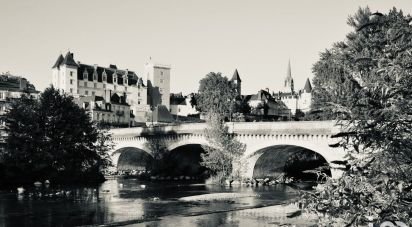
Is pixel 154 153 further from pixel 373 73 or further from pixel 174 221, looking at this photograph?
pixel 373 73

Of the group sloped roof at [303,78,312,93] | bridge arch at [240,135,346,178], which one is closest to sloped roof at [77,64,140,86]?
sloped roof at [303,78,312,93]

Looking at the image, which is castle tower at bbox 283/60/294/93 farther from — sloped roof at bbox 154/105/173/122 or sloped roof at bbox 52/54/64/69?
sloped roof at bbox 52/54/64/69

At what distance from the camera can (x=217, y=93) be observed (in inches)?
3531

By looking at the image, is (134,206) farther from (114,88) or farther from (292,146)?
(114,88)

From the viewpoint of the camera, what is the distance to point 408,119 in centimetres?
646

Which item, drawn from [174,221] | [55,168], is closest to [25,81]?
[55,168]

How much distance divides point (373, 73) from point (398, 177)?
1.38 m

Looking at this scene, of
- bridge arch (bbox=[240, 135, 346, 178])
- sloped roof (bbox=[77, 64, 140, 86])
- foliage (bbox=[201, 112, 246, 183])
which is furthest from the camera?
sloped roof (bbox=[77, 64, 140, 86])

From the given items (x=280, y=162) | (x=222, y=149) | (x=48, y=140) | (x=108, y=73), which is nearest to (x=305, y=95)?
(x=108, y=73)

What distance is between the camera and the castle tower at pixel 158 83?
5231 inches

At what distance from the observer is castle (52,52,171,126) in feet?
362

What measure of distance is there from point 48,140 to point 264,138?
21760 mm

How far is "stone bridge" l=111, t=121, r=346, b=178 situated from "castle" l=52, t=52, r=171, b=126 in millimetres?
41404

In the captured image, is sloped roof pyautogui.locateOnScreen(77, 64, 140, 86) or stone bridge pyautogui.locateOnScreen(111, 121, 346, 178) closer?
stone bridge pyautogui.locateOnScreen(111, 121, 346, 178)
